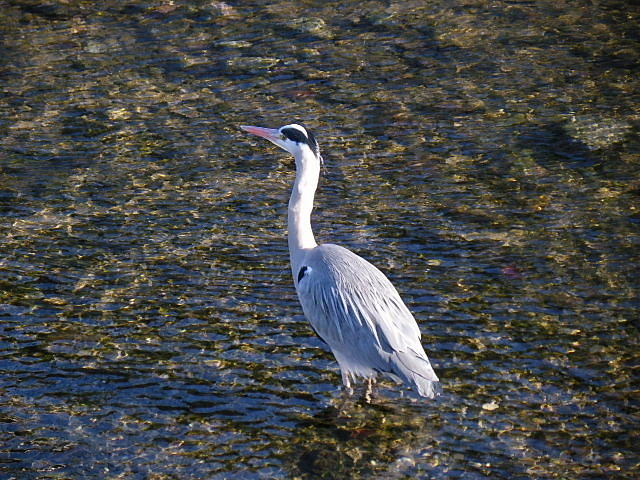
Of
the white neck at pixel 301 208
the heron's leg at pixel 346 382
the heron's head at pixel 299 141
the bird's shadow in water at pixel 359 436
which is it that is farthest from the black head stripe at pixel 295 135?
the bird's shadow in water at pixel 359 436

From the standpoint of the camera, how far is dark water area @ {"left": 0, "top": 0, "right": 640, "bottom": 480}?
5797 mm

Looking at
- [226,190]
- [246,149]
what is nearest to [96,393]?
[226,190]

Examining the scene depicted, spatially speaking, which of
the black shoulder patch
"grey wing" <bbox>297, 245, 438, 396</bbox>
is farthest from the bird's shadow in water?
the black shoulder patch

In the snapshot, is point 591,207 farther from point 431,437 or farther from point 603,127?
point 431,437

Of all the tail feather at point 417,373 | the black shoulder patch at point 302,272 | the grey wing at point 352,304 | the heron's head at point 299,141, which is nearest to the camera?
the tail feather at point 417,373

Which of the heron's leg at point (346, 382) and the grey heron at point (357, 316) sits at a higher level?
the grey heron at point (357, 316)

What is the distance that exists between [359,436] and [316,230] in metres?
2.74

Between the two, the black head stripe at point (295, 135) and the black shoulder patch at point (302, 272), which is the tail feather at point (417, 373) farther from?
the black head stripe at point (295, 135)

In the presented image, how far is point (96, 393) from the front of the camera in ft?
20.2

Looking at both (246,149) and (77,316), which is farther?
(246,149)

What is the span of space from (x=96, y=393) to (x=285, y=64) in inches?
260

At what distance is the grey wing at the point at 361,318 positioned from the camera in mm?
5906

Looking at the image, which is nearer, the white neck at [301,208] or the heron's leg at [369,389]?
the heron's leg at [369,389]

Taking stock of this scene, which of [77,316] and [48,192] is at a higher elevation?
[48,192]
